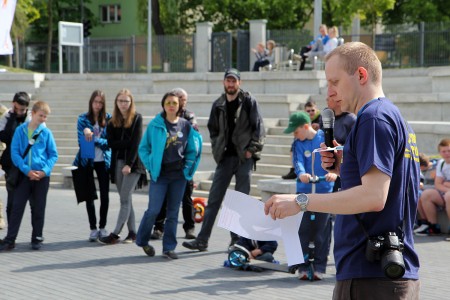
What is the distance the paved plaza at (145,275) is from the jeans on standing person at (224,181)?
1.21 ft

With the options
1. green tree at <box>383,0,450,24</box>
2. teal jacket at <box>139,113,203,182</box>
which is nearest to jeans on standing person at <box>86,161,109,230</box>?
teal jacket at <box>139,113,203,182</box>

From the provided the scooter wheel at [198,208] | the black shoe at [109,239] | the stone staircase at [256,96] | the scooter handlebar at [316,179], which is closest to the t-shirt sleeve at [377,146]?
the scooter handlebar at [316,179]

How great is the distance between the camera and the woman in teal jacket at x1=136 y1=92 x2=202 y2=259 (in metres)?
9.47

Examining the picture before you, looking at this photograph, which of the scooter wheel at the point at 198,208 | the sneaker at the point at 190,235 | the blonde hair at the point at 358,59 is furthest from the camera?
the scooter wheel at the point at 198,208

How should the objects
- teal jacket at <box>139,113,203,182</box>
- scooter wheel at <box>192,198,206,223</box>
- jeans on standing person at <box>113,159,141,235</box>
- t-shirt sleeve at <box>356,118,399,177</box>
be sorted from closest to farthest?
1. t-shirt sleeve at <box>356,118,399,177</box>
2. teal jacket at <box>139,113,203,182</box>
3. jeans on standing person at <box>113,159,141,235</box>
4. scooter wheel at <box>192,198,206,223</box>

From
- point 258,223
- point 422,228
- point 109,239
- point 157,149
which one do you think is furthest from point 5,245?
point 258,223

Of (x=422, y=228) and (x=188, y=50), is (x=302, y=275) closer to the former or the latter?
(x=422, y=228)

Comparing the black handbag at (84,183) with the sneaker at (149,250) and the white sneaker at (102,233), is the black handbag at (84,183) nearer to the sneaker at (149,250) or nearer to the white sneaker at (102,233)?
the white sneaker at (102,233)

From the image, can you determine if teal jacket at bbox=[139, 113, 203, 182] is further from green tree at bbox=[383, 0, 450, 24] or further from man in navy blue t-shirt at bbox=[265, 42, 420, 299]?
green tree at bbox=[383, 0, 450, 24]

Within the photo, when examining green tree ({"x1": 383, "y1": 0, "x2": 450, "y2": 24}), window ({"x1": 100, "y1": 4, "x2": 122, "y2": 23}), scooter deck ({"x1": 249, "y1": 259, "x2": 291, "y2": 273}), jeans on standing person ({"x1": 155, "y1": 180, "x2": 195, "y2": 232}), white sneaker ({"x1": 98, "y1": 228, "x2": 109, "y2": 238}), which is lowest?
white sneaker ({"x1": 98, "y1": 228, "x2": 109, "y2": 238})

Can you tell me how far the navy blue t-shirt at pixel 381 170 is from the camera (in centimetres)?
352

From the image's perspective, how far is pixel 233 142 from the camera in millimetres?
9758

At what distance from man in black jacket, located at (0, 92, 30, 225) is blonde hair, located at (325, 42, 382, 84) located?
7343mm

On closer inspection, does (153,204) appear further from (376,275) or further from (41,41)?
(41,41)
